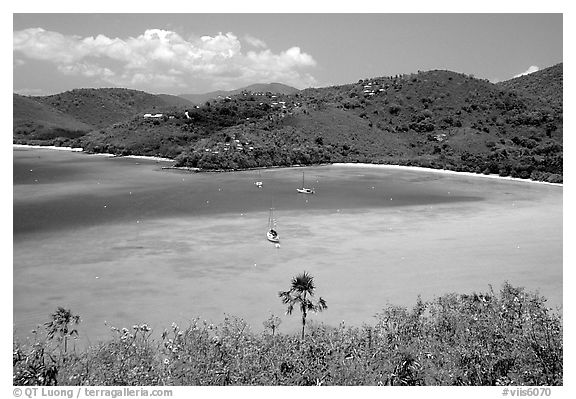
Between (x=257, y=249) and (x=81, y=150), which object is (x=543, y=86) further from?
(x=257, y=249)

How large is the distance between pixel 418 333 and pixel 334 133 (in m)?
60.2

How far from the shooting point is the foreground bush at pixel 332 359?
8.10m

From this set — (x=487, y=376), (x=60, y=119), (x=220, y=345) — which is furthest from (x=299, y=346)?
(x=60, y=119)

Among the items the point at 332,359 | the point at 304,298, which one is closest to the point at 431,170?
the point at 304,298

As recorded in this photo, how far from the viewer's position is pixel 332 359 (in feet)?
30.8

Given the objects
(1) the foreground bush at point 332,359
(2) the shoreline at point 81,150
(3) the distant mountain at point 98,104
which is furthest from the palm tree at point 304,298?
(3) the distant mountain at point 98,104

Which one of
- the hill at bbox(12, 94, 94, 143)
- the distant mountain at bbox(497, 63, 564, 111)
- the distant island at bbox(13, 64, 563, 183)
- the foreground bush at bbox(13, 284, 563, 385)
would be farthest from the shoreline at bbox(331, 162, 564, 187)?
the hill at bbox(12, 94, 94, 143)

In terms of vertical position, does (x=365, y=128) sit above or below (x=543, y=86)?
below

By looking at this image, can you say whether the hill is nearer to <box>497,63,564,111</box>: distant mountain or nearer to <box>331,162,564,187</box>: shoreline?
<box>331,162,564,187</box>: shoreline

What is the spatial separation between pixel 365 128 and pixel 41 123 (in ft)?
209

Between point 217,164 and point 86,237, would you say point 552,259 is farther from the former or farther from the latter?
point 217,164

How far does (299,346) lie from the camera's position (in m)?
10.2

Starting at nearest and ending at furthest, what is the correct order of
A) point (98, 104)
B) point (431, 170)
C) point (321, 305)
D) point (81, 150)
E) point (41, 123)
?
point (321, 305) < point (431, 170) < point (81, 150) < point (41, 123) < point (98, 104)
